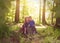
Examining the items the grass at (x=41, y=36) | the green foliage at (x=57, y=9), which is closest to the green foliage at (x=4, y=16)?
the grass at (x=41, y=36)

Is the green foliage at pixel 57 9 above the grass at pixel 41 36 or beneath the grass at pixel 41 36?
above

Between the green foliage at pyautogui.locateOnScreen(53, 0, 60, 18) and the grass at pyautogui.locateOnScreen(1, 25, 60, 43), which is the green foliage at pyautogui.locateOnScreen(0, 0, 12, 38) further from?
the green foliage at pyautogui.locateOnScreen(53, 0, 60, 18)

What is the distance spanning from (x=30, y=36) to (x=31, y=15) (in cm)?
19

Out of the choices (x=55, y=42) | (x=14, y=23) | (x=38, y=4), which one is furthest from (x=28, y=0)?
(x=55, y=42)

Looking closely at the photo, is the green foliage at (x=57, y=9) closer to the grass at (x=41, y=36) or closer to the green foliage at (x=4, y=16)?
the grass at (x=41, y=36)

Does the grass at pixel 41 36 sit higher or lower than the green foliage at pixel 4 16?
lower

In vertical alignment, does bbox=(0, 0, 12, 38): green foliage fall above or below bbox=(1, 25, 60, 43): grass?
above

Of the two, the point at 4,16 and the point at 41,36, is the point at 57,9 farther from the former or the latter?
the point at 4,16

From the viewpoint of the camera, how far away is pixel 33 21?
2324 millimetres

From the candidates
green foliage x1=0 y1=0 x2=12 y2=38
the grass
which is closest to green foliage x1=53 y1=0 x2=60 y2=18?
the grass

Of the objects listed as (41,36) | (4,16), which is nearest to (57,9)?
(41,36)

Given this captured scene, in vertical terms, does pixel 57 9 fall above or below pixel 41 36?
above

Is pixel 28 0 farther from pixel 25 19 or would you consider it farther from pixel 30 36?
pixel 30 36

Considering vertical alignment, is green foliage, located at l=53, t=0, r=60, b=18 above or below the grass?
above
